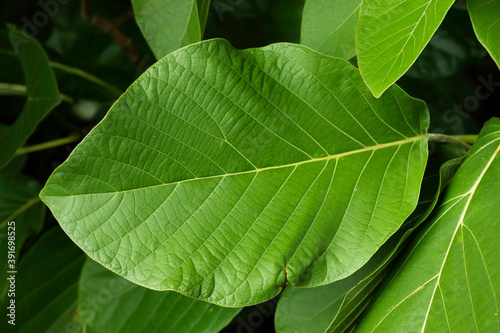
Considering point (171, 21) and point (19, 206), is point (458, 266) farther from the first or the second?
point (19, 206)

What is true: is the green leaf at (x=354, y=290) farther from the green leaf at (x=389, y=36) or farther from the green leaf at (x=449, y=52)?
the green leaf at (x=449, y=52)

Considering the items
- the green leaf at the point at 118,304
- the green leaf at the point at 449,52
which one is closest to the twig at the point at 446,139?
the green leaf at the point at 449,52

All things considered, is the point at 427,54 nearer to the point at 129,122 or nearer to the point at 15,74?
the point at 129,122

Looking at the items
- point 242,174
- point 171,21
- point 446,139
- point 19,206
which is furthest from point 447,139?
point 19,206

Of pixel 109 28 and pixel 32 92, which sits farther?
pixel 109 28

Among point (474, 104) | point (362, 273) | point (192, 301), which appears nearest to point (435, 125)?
point (474, 104)

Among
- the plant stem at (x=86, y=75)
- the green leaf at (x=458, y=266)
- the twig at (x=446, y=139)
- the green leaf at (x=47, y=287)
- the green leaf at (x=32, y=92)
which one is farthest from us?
the plant stem at (x=86, y=75)

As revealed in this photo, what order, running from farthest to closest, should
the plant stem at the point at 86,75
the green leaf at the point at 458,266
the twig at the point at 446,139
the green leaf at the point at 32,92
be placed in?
the plant stem at the point at 86,75
the green leaf at the point at 32,92
the twig at the point at 446,139
the green leaf at the point at 458,266
